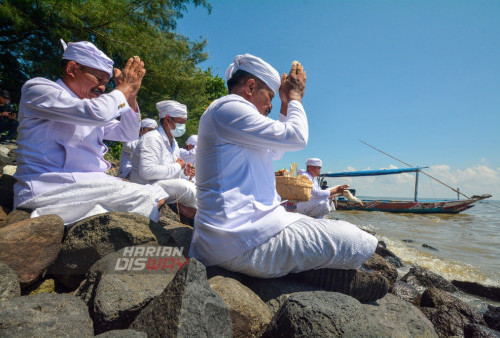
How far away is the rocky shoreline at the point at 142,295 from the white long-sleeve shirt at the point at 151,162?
5.60 feet

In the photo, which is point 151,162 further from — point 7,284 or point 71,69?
point 7,284

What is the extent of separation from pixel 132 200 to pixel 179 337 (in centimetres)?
165

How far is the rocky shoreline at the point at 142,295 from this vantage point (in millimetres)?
1441

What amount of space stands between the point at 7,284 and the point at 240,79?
6.80ft

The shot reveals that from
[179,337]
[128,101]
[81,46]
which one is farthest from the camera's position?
[128,101]

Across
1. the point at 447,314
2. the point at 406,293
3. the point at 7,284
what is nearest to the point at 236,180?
the point at 7,284

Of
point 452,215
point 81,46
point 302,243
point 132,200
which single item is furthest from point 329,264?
point 452,215

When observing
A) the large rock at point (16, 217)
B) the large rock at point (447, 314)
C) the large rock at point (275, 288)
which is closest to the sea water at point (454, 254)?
the large rock at point (447, 314)

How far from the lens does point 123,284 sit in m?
1.76

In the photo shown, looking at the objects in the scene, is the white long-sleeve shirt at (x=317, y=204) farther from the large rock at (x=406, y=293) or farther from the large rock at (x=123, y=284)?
the large rock at (x=123, y=284)

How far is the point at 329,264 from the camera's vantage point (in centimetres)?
209

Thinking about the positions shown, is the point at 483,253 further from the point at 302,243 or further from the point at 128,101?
the point at 128,101

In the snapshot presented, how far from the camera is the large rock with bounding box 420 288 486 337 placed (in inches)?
117

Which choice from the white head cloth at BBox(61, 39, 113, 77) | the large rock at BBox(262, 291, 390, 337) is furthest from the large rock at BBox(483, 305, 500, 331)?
the white head cloth at BBox(61, 39, 113, 77)
